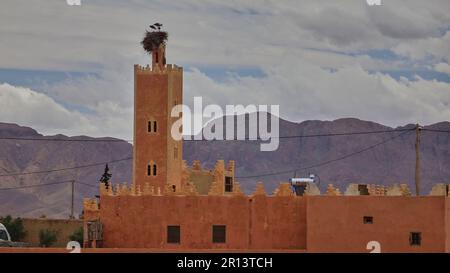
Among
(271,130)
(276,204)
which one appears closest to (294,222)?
(276,204)

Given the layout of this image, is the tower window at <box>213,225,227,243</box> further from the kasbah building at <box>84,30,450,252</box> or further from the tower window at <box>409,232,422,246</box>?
the tower window at <box>409,232,422,246</box>

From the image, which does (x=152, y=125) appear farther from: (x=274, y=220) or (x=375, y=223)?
(x=375, y=223)

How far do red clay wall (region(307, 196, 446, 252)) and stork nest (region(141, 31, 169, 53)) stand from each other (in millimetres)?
16646

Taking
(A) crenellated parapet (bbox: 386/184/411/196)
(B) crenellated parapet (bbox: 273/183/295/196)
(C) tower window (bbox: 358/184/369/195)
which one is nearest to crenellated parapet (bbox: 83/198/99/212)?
(B) crenellated parapet (bbox: 273/183/295/196)

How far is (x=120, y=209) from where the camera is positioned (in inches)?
2082

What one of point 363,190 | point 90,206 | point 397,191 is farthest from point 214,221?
point 397,191

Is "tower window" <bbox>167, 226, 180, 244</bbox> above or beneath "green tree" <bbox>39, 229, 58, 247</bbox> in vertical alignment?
beneath

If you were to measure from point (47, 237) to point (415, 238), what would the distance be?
3873cm

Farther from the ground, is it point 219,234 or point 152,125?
point 152,125

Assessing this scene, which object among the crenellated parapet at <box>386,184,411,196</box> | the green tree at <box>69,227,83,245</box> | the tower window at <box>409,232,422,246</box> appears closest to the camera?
the tower window at <box>409,232,422,246</box>

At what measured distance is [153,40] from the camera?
210 ft

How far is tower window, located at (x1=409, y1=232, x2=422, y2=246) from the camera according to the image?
49.4m

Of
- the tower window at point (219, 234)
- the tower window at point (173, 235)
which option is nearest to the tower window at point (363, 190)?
the tower window at point (219, 234)

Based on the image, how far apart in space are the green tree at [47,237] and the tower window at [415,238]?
3675cm
